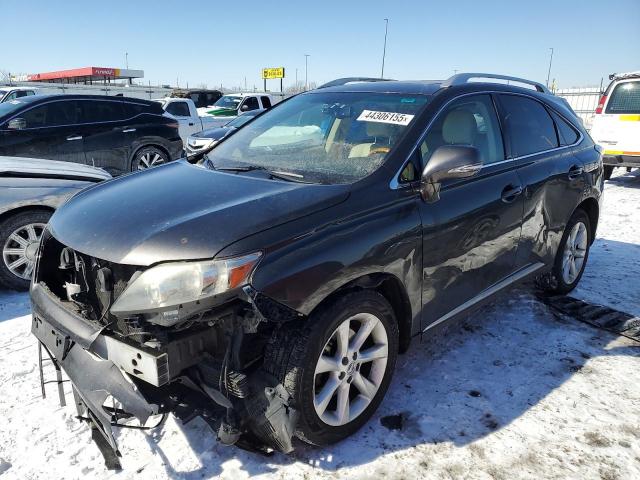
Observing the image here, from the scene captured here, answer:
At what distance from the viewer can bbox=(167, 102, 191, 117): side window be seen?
41.4ft

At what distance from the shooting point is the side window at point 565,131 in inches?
161

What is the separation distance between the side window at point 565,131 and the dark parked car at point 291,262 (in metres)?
0.89

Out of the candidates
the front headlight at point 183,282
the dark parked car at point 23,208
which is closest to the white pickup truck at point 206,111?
the dark parked car at point 23,208

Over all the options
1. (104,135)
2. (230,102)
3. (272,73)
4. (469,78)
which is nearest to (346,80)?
(469,78)

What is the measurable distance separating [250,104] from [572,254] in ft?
49.9

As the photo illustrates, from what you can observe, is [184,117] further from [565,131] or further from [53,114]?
[565,131]

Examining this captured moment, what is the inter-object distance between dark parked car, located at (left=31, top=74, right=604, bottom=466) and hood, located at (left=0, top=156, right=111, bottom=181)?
1.88 m

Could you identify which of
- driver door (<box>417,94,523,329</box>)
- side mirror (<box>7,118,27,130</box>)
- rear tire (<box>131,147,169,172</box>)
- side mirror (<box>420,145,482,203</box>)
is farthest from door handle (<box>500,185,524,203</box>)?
side mirror (<box>7,118,27,130</box>)

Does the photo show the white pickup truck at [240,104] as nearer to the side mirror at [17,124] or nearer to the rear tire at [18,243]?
the side mirror at [17,124]

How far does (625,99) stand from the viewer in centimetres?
968

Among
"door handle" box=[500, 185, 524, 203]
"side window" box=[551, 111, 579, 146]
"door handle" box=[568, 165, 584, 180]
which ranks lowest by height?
"door handle" box=[500, 185, 524, 203]

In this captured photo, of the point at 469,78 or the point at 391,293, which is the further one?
the point at 469,78

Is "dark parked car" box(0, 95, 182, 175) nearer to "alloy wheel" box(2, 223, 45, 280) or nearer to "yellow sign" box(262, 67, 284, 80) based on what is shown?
"alloy wheel" box(2, 223, 45, 280)

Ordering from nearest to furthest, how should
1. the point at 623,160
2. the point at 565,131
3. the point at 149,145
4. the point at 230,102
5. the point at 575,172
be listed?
the point at 575,172 → the point at 565,131 → the point at 149,145 → the point at 623,160 → the point at 230,102
